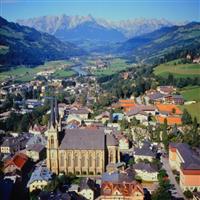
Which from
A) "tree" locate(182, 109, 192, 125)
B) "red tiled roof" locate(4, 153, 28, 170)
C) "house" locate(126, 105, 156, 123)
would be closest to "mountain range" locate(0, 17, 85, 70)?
"house" locate(126, 105, 156, 123)

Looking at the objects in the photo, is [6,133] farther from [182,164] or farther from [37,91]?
[37,91]

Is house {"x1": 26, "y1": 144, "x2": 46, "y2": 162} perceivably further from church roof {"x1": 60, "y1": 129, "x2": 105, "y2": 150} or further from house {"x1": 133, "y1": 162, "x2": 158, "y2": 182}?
house {"x1": 133, "y1": 162, "x2": 158, "y2": 182}

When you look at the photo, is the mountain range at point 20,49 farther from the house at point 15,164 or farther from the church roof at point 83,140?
the church roof at point 83,140

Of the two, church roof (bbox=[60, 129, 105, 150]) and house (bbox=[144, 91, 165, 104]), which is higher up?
church roof (bbox=[60, 129, 105, 150])

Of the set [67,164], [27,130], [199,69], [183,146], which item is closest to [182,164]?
[183,146]

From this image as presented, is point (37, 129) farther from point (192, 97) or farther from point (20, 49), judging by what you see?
point (20, 49)

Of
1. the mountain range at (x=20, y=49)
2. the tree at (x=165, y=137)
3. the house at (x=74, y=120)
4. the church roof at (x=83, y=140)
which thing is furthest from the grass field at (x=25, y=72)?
the church roof at (x=83, y=140)
